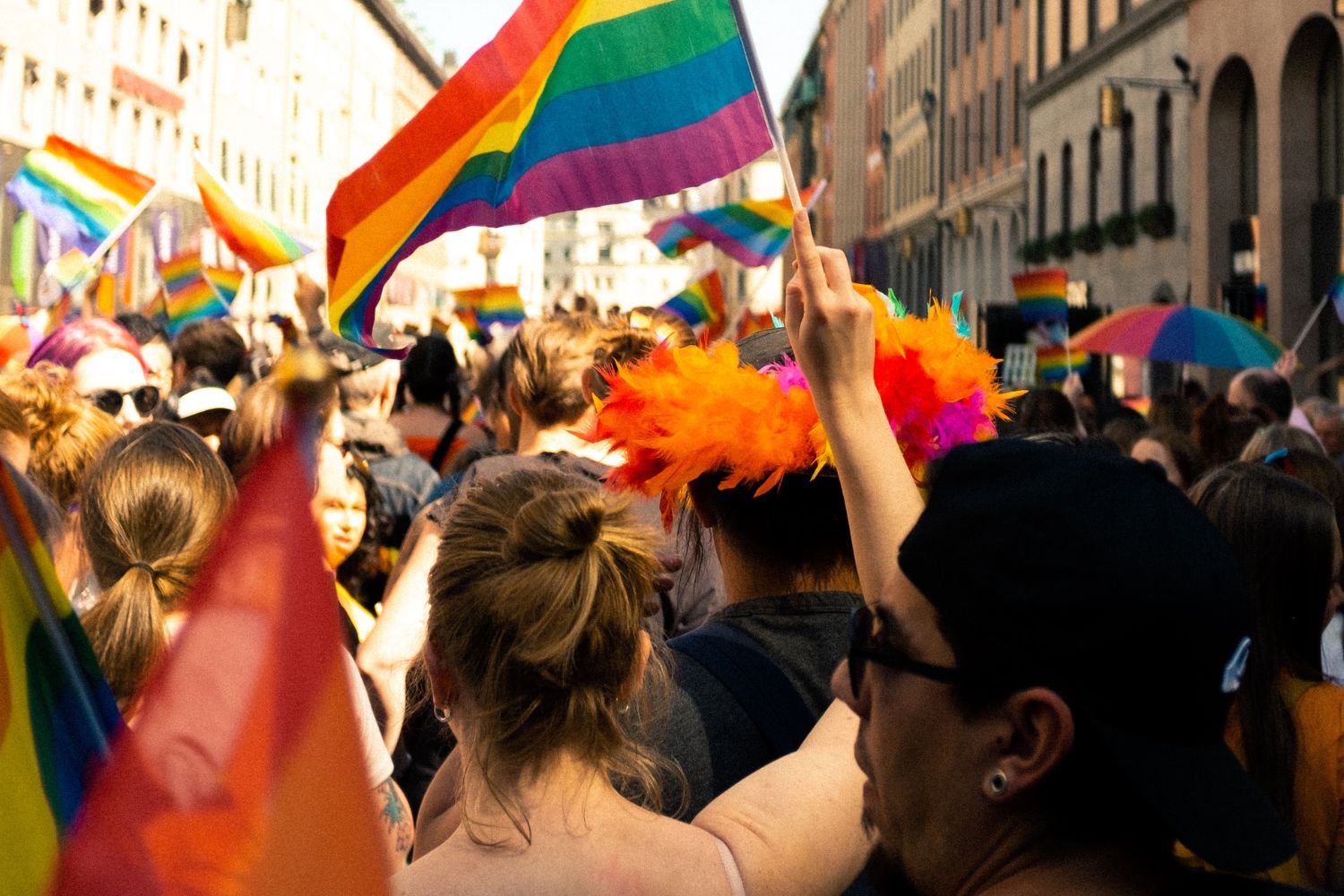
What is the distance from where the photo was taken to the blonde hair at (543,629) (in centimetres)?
228

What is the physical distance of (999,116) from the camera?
4522 cm

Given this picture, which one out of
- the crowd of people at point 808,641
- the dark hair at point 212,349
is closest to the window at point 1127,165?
the dark hair at point 212,349

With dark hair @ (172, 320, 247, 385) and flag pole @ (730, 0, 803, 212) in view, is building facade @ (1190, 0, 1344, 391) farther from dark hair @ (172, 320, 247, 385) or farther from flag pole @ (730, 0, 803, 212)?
flag pole @ (730, 0, 803, 212)

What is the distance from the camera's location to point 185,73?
46656 millimetres

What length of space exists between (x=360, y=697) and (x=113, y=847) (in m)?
1.89

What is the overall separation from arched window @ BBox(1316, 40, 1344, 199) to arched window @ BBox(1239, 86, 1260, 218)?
243 cm

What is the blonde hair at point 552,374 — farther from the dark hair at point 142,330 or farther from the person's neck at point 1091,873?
the dark hair at point 142,330

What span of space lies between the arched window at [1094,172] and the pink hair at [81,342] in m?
28.9

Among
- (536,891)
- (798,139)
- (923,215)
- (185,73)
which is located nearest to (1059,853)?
(536,891)

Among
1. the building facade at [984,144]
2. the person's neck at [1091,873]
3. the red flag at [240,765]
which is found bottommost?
the person's neck at [1091,873]

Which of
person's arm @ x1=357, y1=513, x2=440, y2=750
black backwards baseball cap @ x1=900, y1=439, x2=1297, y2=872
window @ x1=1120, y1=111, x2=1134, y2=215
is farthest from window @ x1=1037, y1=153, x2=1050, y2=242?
black backwards baseball cap @ x1=900, y1=439, x2=1297, y2=872

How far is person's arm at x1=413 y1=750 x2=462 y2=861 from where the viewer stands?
8.26 feet

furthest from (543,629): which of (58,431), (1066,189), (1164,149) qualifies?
(1066,189)

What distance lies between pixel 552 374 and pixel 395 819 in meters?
1.49
